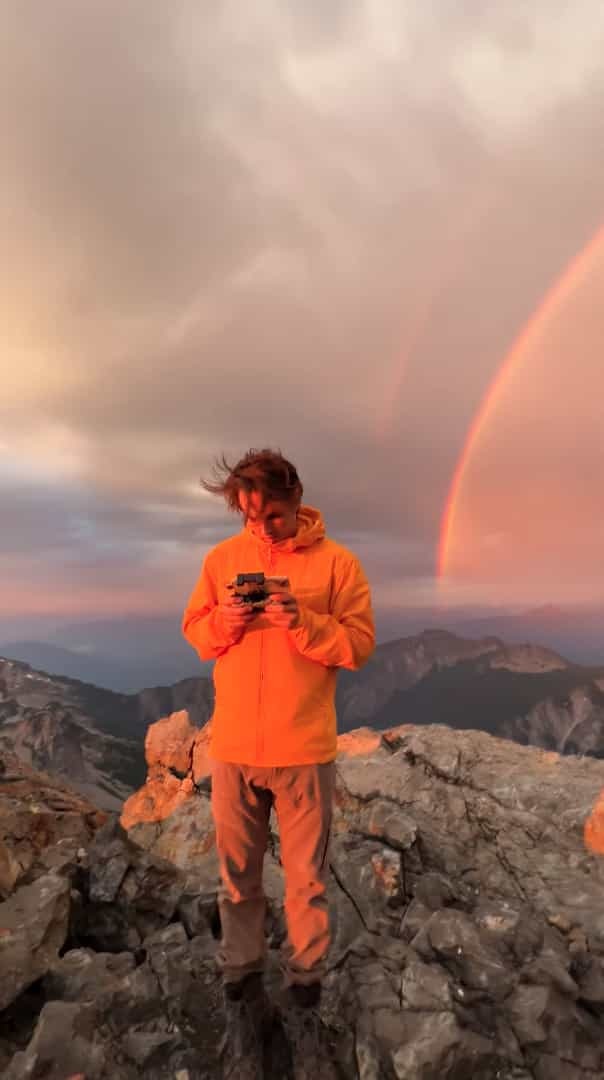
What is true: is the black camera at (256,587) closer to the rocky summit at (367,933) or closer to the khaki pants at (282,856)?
the khaki pants at (282,856)

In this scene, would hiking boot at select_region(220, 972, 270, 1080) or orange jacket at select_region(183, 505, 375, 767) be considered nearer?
hiking boot at select_region(220, 972, 270, 1080)

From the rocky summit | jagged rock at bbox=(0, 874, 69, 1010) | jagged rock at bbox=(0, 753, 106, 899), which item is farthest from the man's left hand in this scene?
jagged rock at bbox=(0, 753, 106, 899)

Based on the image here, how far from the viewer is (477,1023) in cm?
636

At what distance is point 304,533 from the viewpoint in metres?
6.00

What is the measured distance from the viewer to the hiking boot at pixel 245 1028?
5.38 metres

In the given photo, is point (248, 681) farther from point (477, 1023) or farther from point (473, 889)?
point (473, 889)

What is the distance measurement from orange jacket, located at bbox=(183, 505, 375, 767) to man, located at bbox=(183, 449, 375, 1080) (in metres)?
0.01

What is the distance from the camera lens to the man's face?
220 inches

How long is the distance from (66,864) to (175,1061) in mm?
3751

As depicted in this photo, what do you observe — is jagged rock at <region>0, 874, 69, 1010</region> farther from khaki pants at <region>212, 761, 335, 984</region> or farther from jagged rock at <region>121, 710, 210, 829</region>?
jagged rock at <region>121, 710, 210, 829</region>

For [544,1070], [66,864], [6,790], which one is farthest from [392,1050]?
[6,790]

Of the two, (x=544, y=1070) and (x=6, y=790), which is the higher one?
(x=6, y=790)

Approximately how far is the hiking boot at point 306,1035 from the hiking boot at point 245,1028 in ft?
0.91

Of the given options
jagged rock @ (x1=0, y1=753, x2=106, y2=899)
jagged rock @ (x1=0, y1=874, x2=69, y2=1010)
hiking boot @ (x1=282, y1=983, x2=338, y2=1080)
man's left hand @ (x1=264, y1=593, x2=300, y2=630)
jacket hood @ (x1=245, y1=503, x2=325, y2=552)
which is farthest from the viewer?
jagged rock @ (x1=0, y1=753, x2=106, y2=899)
